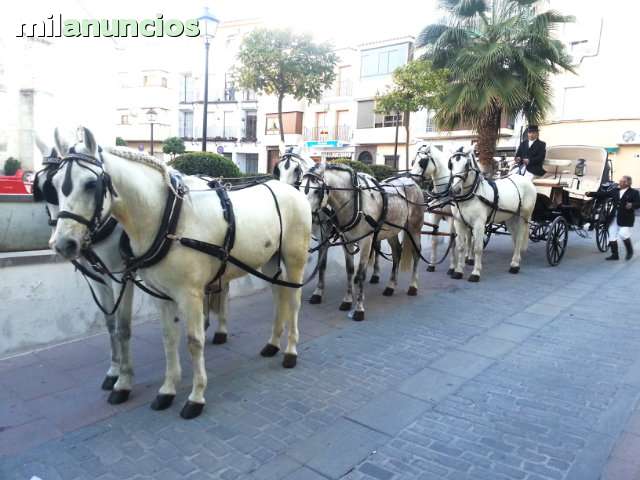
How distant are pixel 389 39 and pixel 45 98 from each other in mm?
18953

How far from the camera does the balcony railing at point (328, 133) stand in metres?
31.7

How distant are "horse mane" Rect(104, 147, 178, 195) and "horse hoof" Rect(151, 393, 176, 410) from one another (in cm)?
159

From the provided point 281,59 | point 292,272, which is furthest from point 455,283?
point 281,59

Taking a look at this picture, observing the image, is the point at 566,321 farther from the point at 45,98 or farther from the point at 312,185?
the point at 45,98

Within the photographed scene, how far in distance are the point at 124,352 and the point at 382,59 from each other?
92.1 feet

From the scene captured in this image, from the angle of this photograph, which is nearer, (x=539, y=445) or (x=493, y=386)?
(x=539, y=445)

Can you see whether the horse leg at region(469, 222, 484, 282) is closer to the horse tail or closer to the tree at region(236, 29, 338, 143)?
the horse tail

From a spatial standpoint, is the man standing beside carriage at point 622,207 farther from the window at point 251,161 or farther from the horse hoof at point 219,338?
the window at point 251,161

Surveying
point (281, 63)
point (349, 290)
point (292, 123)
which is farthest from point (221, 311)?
point (292, 123)

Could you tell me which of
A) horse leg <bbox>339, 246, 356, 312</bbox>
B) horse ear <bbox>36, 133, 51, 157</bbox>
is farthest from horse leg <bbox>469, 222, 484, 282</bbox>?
horse ear <bbox>36, 133, 51, 157</bbox>

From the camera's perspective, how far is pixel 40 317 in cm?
477

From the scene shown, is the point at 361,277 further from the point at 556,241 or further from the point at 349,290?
the point at 556,241

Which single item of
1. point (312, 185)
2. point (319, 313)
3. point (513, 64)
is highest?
point (513, 64)

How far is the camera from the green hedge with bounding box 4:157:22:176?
646 inches
